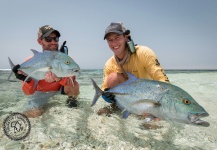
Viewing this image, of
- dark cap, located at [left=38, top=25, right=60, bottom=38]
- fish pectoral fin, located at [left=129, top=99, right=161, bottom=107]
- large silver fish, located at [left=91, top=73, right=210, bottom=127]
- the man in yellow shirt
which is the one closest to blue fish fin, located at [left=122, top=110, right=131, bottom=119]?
large silver fish, located at [left=91, top=73, right=210, bottom=127]

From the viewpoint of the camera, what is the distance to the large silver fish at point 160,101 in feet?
7.06

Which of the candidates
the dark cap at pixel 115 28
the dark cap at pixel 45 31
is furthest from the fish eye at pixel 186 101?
the dark cap at pixel 45 31

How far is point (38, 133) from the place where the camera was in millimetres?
2828

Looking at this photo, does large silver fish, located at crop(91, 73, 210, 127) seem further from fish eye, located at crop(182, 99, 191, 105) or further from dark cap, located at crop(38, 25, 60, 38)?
dark cap, located at crop(38, 25, 60, 38)

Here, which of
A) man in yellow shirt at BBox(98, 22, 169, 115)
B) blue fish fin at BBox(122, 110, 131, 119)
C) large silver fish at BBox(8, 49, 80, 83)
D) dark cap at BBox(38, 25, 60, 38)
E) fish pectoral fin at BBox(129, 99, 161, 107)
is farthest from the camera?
dark cap at BBox(38, 25, 60, 38)

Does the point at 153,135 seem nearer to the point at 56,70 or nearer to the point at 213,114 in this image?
the point at 56,70

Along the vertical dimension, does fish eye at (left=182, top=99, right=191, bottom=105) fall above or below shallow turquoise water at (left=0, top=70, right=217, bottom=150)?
above

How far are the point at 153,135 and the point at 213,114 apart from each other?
2144mm

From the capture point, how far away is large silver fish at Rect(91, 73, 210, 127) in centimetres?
215

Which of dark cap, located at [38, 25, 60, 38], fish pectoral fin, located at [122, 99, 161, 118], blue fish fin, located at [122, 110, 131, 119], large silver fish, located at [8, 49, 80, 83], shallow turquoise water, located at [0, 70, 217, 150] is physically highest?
dark cap, located at [38, 25, 60, 38]

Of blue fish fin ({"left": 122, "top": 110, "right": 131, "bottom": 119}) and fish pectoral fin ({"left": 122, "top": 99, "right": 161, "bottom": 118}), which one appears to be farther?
blue fish fin ({"left": 122, "top": 110, "right": 131, "bottom": 119})

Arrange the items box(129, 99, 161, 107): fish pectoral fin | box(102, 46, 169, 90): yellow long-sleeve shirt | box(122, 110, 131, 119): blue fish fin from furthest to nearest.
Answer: box(102, 46, 169, 90): yellow long-sleeve shirt < box(122, 110, 131, 119): blue fish fin < box(129, 99, 161, 107): fish pectoral fin

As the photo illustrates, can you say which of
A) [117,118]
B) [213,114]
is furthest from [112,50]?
[213,114]

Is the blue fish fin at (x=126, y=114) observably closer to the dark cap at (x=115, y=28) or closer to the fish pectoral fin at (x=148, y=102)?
the fish pectoral fin at (x=148, y=102)
